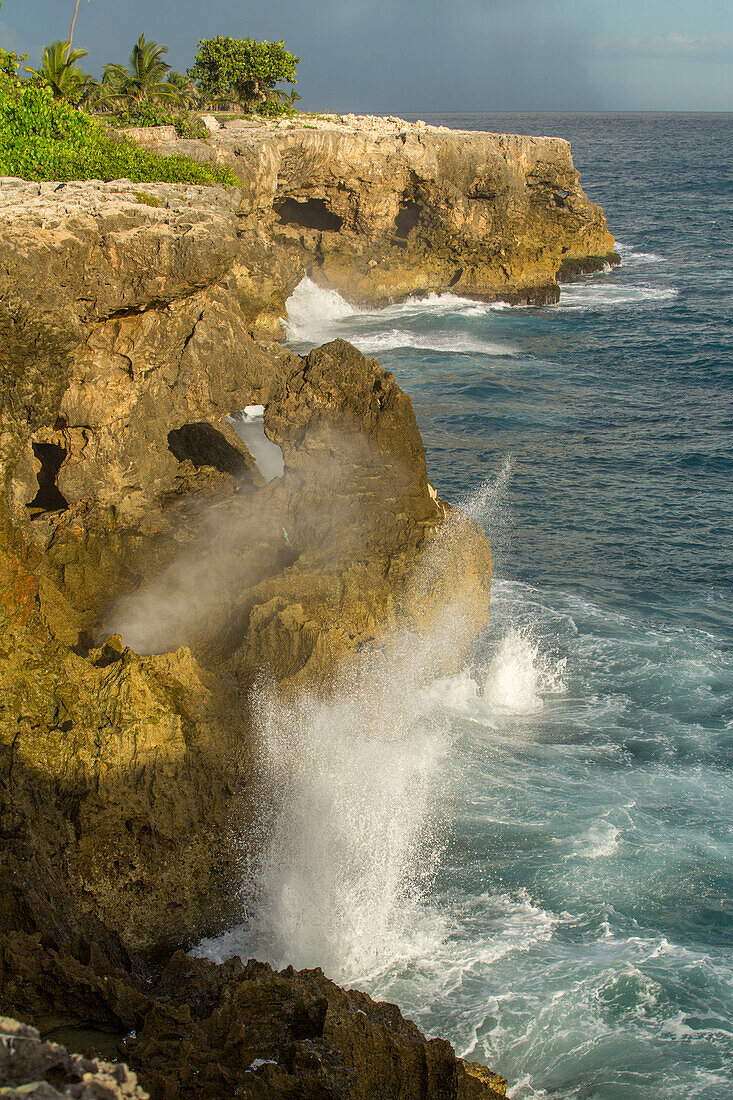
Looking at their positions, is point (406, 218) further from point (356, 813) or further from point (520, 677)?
point (356, 813)

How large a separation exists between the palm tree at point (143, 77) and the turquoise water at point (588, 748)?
17.5 meters

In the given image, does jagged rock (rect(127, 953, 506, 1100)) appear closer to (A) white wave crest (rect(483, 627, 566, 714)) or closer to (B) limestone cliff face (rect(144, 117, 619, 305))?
(A) white wave crest (rect(483, 627, 566, 714))

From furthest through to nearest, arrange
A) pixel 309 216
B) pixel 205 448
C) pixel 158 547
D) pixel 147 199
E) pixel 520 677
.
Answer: pixel 309 216
pixel 205 448
pixel 520 677
pixel 147 199
pixel 158 547

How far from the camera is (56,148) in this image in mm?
17297

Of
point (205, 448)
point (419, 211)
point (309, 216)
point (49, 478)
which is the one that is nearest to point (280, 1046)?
point (49, 478)

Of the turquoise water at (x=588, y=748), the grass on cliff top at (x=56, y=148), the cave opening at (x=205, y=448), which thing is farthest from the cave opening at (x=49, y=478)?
the turquoise water at (x=588, y=748)

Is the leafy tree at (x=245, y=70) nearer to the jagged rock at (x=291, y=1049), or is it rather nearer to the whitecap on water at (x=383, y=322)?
the whitecap on water at (x=383, y=322)

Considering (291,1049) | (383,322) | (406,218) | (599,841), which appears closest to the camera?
(291,1049)

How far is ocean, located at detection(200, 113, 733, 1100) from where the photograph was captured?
9883 mm

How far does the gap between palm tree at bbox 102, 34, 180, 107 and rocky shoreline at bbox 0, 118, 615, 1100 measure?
26.6 meters

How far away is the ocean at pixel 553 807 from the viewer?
32.4 ft

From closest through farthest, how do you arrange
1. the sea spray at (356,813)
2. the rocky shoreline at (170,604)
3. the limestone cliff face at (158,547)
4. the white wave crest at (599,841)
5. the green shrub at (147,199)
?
the rocky shoreline at (170,604) < the limestone cliff face at (158,547) < the sea spray at (356,813) < the white wave crest at (599,841) < the green shrub at (147,199)

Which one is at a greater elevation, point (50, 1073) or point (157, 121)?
point (157, 121)

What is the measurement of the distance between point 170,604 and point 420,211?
134 feet
